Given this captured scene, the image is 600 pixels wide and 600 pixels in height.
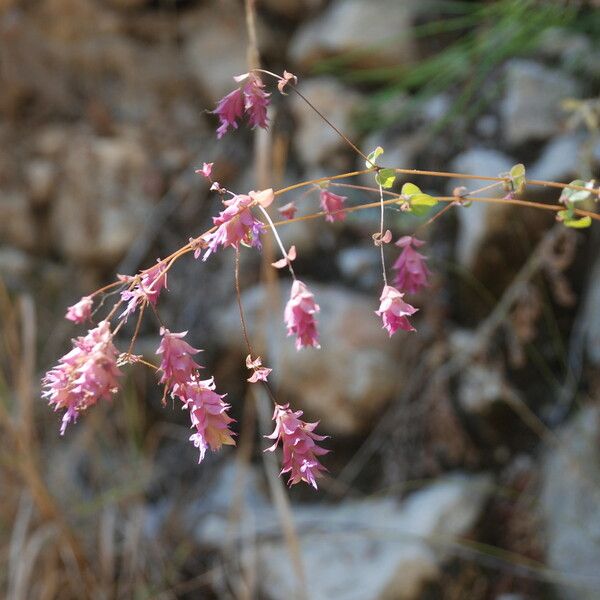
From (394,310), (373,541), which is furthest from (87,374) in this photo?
(373,541)

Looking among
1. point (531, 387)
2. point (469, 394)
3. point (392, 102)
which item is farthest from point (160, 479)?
point (392, 102)

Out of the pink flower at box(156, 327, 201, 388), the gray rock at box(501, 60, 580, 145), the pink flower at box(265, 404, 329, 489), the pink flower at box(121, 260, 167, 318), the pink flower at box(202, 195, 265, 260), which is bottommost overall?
the pink flower at box(265, 404, 329, 489)

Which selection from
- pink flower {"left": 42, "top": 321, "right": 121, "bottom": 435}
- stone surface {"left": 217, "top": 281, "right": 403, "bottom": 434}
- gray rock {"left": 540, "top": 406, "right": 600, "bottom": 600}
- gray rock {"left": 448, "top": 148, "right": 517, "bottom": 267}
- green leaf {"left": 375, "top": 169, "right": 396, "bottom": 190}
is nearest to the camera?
pink flower {"left": 42, "top": 321, "right": 121, "bottom": 435}

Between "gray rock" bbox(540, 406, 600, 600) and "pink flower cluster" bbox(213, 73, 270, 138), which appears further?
"gray rock" bbox(540, 406, 600, 600)

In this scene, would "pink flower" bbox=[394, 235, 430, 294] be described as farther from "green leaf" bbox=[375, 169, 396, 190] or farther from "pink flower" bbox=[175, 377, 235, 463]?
"pink flower" bbox=[175, 377, 235, 463]

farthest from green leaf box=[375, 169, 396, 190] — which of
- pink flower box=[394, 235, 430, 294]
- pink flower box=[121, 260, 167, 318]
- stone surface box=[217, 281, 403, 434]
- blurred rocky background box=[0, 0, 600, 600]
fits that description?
stone surface box=[217, 281, 403, 434]

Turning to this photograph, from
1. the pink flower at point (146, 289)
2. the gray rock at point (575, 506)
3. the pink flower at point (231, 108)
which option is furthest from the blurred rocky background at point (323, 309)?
the pink flower at point (146, 289)
